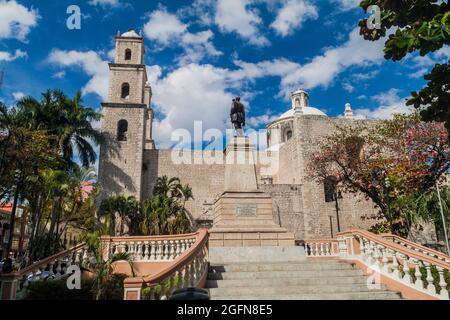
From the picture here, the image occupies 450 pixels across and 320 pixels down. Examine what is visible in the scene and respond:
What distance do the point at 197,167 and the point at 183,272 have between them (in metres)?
26.5

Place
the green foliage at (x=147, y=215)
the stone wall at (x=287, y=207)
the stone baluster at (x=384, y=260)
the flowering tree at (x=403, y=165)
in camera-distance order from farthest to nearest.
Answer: the stone wall at (x=287, y=207) → the green foliage at (x=147, y=215) → the flowering tree at (x=403, y=165) → the stone baluster at (x=384, y=260)

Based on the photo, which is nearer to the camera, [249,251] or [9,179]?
[249,251]

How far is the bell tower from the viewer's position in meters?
29.1

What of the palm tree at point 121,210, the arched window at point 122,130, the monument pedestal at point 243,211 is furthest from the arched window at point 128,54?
the monument pedestal at point 243,211

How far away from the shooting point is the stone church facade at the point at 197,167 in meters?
28.9

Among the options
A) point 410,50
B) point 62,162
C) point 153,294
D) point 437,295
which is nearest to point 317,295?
point 437,295

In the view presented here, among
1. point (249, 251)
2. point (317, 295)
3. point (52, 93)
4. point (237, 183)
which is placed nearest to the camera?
point (317, 295)

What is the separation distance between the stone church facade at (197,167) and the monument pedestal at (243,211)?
13900 mm

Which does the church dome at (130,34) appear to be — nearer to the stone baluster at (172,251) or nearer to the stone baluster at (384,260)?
the stone baluster at (172,251)

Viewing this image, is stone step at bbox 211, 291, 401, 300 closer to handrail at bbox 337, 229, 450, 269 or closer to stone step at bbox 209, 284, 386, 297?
stone step at bbox 209, 284, 386, 297

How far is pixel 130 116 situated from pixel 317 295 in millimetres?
26237

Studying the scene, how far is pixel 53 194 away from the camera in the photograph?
16.8 metres
